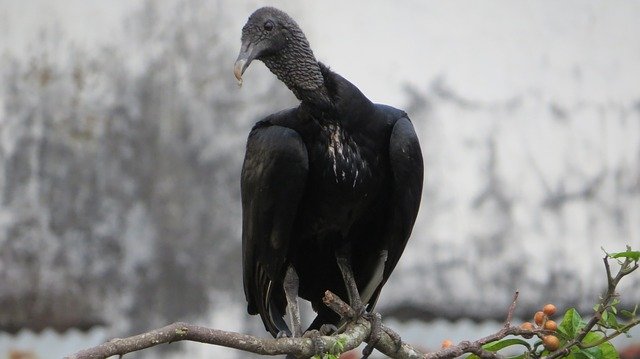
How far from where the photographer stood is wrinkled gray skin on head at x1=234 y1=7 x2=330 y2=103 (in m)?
2.95

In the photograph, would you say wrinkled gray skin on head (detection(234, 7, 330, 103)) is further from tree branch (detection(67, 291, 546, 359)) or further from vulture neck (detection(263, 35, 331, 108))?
tree branch (detection(67, 291, 546, 359))

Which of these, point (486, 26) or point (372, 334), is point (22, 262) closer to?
point (486, 26)

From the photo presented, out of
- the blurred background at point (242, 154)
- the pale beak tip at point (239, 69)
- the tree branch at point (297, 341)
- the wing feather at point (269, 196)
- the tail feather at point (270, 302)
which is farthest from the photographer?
the blurred background at point (242, 154)

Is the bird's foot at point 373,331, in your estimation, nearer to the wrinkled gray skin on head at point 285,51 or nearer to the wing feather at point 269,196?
the wing feather at point 269,196

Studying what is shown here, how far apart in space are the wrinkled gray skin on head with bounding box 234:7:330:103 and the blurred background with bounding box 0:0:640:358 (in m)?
1.80

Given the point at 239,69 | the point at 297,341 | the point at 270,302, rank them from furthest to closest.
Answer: the point at 270,302
the point at 239,69
the point at 297,341

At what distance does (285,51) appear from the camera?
3014 millimetres

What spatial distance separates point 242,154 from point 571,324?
261cm

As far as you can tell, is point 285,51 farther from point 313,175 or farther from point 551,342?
point 551,342

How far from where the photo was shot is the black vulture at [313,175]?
116 inches

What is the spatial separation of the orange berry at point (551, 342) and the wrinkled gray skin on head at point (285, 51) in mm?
856

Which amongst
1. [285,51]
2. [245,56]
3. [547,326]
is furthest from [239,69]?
[547,326]

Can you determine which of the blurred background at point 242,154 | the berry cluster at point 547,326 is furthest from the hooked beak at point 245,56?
the blurred background at point 242,154

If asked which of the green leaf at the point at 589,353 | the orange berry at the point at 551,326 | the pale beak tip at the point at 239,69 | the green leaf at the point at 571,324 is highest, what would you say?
the pale beak tip at the point at 239,69
